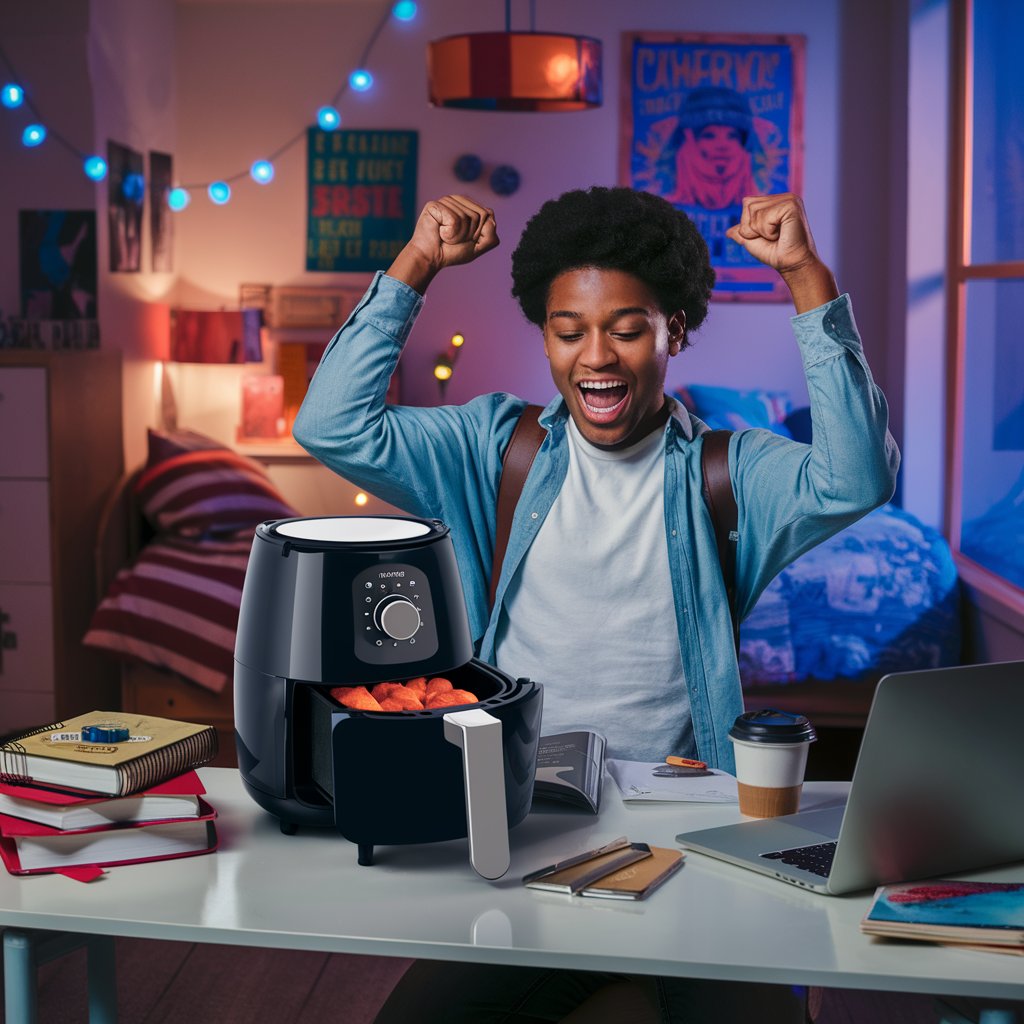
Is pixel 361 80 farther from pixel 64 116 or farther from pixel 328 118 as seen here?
pixel 64 116

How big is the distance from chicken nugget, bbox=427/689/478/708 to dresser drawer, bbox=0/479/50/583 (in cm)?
301

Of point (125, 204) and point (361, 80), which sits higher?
point (361, 80)

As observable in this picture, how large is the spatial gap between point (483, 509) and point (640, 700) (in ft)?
1.24

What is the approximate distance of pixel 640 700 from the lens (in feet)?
5.88

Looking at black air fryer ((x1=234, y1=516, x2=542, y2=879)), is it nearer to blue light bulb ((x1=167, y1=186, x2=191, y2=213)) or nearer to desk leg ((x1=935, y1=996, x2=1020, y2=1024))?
desk leg ((x1=935, y1=996, x2=1020, y2=1024))

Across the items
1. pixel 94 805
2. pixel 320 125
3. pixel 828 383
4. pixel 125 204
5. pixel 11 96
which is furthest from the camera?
pixel 320 125

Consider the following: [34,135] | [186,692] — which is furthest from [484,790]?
[34,135]

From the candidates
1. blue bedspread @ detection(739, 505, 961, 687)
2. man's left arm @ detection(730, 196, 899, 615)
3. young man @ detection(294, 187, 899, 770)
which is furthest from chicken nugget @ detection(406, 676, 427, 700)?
blue bedspread @ detection(739, 505, 961, 687)

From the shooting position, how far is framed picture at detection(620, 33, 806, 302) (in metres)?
5.11

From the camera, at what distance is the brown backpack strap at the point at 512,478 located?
1902 millimetres

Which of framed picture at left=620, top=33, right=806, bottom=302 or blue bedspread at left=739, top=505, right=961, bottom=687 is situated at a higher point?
framed picture at left=620, top=33, right=806, bottom=302

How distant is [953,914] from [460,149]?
179 inches

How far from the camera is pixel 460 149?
5234mm

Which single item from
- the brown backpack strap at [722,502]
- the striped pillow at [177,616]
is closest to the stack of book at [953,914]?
the brown backpack strap at [722,502]
